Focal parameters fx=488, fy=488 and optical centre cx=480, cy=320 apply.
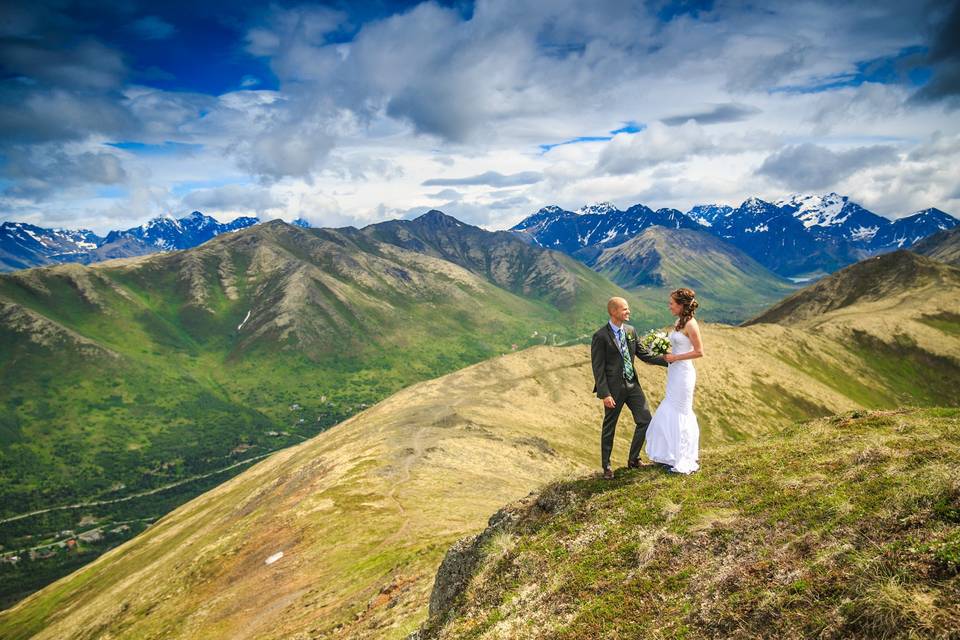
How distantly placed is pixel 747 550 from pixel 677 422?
5.02 meters

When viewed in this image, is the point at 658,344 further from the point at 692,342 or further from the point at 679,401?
the point at 679,401

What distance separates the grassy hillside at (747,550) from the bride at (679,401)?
0.82 meters

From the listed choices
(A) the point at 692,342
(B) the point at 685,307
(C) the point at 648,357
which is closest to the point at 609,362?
(C) the point at 648,357

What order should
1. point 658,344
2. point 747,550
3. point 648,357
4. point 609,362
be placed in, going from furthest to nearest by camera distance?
point 609,362 → point 648,357 → point 658,344 → point 747,550

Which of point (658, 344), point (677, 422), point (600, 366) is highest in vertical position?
point (658, 344)

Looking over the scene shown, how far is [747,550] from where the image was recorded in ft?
42.7

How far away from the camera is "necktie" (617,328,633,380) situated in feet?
59.2

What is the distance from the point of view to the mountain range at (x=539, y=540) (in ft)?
36.8

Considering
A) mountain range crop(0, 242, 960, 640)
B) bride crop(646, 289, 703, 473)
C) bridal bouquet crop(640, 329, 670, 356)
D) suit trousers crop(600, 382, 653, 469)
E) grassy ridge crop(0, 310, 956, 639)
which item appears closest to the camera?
mountain range crop(0, 242, 960, 640)

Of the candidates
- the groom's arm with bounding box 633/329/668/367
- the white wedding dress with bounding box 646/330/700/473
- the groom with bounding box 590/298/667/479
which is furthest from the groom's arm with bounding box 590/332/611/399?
the white wedding dress with bounding box 646/330/700/473

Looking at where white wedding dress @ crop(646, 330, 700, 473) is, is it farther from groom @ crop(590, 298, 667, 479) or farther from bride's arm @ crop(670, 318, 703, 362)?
groom @ crop(590, 298, 667, 479)

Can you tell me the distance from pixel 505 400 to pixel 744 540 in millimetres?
104830

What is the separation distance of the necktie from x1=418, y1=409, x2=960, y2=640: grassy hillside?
413cm

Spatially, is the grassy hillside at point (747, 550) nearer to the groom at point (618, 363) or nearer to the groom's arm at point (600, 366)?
the groom at point (618, 363)
